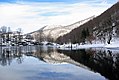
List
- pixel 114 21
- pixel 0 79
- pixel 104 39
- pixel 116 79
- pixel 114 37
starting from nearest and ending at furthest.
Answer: pixel 116 79, pixel 0 79, pixel 114 37, pixel 104 39, pixel 114 21

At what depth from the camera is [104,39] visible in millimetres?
156125

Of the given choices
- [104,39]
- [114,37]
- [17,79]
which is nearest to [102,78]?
[17,79]

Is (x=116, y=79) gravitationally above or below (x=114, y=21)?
below

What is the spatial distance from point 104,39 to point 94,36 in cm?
2069

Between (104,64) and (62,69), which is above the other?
(104,64)

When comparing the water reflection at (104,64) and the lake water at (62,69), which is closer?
the lake water at (62,69)

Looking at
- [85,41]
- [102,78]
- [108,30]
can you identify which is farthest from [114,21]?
[102,78]

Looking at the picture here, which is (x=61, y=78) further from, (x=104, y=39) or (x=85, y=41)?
(x=85, y=41)

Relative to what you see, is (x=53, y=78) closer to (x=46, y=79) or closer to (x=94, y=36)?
(x=46, y=79)

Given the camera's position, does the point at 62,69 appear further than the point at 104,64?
No

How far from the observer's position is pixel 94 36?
17650 centimetres

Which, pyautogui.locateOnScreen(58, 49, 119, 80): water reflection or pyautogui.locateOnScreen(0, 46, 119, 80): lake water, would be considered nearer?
pyautogui.locateOnScreen(0, 46, 119, 80): lake water

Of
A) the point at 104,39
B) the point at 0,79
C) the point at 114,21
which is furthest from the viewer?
the point at 114,21

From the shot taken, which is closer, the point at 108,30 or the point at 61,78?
the point at 61,78
